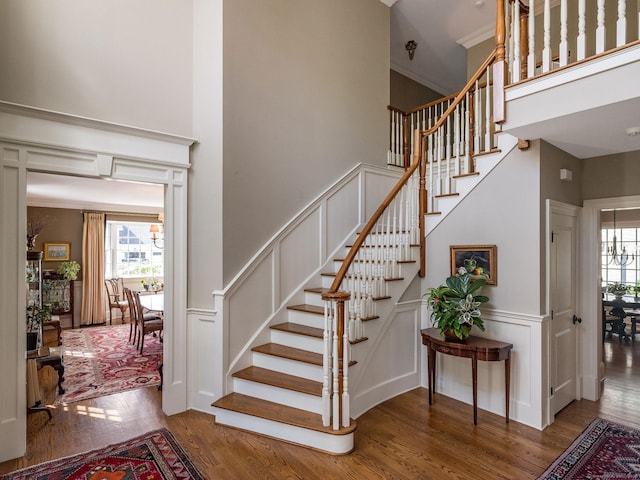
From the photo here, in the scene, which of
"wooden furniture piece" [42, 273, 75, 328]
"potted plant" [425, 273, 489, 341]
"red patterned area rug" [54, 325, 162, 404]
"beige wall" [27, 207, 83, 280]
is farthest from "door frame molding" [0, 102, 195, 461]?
"beige wall" [27, 207, 83, 280]

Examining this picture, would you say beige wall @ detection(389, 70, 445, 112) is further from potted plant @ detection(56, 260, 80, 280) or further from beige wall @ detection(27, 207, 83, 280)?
potted plant @ detection(56, 260, 80, 280)

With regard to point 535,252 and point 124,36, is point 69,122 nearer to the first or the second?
point 124,36

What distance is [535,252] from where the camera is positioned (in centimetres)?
325

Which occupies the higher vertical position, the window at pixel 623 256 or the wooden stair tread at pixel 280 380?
the window at pixel 623 256

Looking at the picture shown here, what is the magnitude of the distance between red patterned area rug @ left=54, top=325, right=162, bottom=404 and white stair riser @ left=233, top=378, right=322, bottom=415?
5.29 ft

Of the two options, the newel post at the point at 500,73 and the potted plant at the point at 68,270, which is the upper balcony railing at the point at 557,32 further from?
the potted plant at the point at 68,270

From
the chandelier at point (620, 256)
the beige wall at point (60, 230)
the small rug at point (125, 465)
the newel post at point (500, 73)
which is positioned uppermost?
the newel post at point (500, 73)

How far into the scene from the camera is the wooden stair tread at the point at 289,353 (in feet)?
10.6

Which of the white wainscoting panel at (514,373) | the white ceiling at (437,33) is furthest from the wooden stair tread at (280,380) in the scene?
the white ceiling at (437,33)

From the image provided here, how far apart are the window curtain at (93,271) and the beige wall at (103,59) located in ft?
19.5

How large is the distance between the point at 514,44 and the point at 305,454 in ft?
12.0

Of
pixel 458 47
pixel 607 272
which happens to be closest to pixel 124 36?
pixel 458 47

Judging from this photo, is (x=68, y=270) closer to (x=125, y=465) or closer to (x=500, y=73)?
(x=125, y=465)

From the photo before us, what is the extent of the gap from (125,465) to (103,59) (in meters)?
3.35
